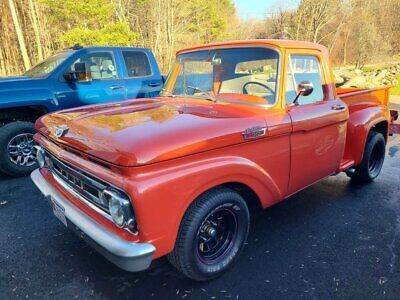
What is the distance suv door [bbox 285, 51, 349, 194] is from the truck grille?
69.5 inches

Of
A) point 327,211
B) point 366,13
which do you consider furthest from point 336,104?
point 366,13

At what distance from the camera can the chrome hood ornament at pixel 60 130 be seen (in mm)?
2520

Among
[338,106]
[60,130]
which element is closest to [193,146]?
[60,130]

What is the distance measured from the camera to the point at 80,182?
2.43m

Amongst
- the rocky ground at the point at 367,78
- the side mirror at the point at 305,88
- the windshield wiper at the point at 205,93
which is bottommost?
the rocky ground at the point at 367,78

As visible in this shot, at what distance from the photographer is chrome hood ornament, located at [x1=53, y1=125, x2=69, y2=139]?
2520mm

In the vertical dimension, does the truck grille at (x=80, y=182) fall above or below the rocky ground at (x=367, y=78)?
above

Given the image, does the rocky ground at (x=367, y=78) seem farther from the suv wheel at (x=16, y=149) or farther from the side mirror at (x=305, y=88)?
→ the suv wheel at (x=16, y=149)

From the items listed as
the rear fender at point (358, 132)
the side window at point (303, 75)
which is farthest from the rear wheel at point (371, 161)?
the side window at point (303, 75)

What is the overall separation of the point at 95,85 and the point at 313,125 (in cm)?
418

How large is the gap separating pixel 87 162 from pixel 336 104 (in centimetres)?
271

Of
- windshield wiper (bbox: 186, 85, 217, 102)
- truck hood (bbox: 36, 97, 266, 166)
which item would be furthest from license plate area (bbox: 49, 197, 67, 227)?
windshield wiper (bbox: 186, 85, 217, 102)

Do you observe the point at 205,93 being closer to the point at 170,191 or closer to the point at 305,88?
the point at 305,88

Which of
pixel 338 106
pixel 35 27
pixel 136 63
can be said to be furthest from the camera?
pixel 35 27
